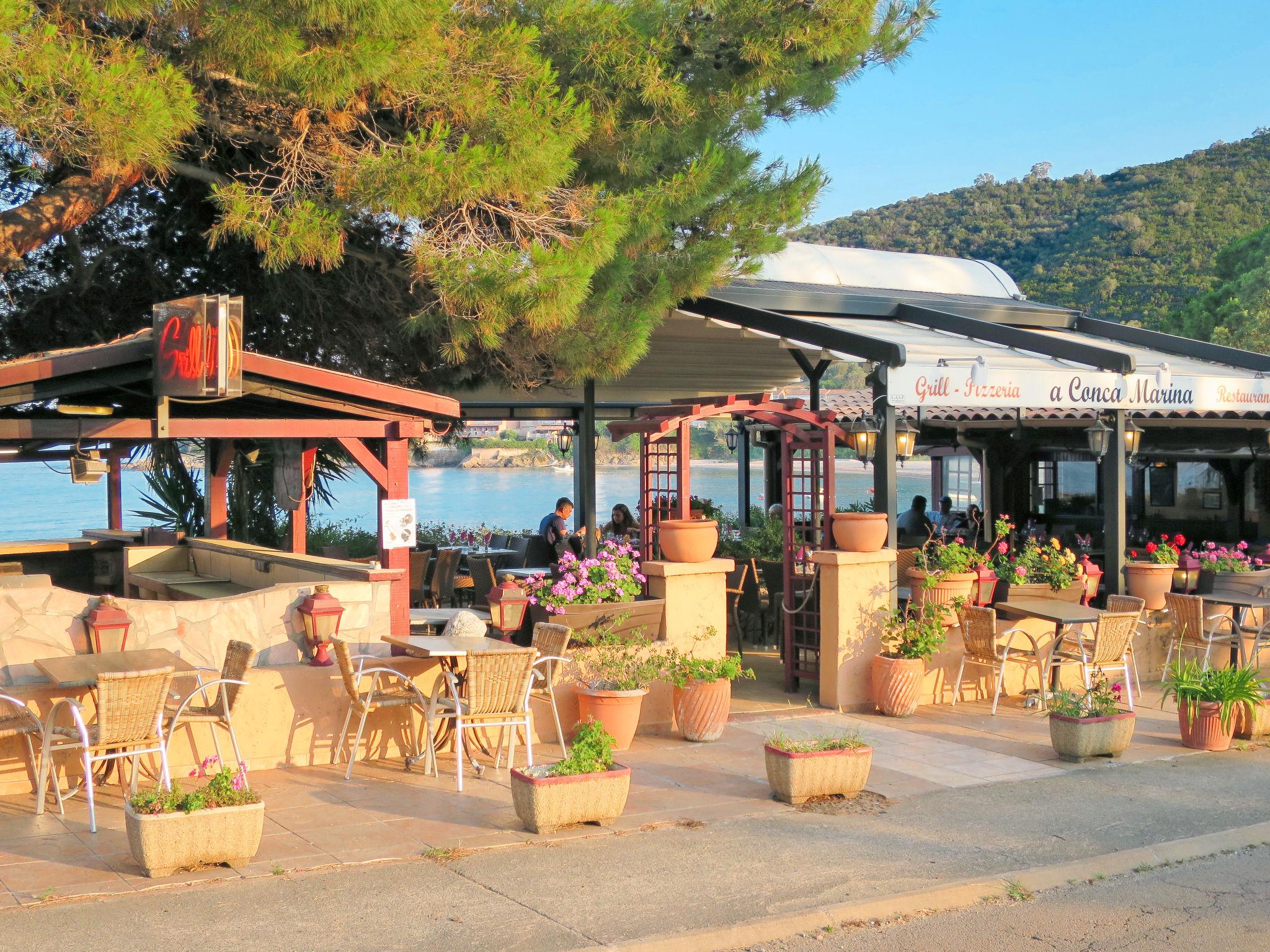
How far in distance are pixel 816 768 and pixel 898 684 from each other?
8.10ft

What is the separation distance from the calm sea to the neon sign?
29.3 metres

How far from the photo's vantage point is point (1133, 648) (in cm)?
1057

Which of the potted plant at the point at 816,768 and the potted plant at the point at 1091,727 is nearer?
the potted plant at the point at 816,768

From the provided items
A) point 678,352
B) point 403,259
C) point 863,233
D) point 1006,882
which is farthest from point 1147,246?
point 1006,882

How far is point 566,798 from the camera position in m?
6.04

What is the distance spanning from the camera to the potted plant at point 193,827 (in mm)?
5199

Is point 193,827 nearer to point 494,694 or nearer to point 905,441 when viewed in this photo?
point 494,694

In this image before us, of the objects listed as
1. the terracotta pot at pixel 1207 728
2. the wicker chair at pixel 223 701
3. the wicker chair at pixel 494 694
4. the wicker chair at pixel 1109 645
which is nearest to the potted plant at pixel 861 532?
the wicker chair at pixel 1109 645

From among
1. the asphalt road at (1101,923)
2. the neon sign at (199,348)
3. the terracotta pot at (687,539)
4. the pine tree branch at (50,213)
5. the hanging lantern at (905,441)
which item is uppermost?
the pine tree branch at (50,213)

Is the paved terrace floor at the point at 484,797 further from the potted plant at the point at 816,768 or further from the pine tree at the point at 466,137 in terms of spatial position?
the pine tree at the point at 466,137

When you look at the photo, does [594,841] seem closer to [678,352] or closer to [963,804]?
[963,804]

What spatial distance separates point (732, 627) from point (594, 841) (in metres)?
7.06

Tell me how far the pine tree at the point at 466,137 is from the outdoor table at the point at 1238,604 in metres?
4.88

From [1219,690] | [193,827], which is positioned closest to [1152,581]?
[1219,690]
